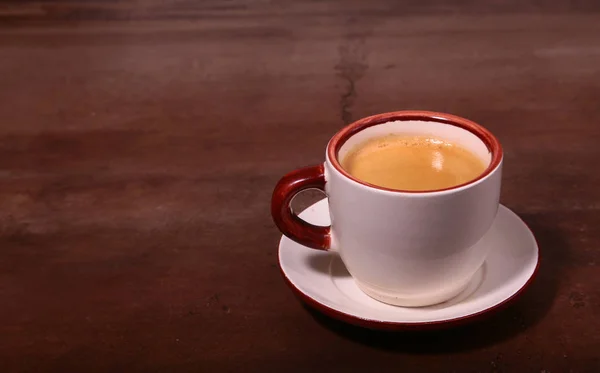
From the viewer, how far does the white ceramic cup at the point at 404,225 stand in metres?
0.46

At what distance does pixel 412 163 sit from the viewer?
0.54 meters

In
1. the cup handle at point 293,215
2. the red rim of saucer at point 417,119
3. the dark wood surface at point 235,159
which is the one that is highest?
the red rim of saucer at point 417,119

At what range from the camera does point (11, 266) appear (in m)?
0.61

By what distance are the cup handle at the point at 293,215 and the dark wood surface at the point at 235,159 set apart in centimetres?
5

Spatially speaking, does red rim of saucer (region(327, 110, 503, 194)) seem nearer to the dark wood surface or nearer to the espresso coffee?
the espresso coffee

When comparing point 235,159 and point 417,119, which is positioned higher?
point 417,119

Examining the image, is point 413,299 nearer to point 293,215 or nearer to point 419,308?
point 419,308

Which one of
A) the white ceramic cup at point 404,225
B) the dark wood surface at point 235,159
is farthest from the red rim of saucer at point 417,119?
the dark wood surface at point 235,159

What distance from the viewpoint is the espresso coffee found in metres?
0.52

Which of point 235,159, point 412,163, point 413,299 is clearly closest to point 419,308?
point 413,299

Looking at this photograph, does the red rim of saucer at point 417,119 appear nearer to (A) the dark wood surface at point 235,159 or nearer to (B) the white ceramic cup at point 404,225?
(B) the white ceramic cup at point 404,225

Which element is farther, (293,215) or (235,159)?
(235,159)

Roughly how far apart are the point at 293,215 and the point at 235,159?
0.84 ft

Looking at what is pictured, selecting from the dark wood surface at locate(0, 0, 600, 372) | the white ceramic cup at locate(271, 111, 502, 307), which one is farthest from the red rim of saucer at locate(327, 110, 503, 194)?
the dark wood surface at locate(0, 0, 600, 372)
